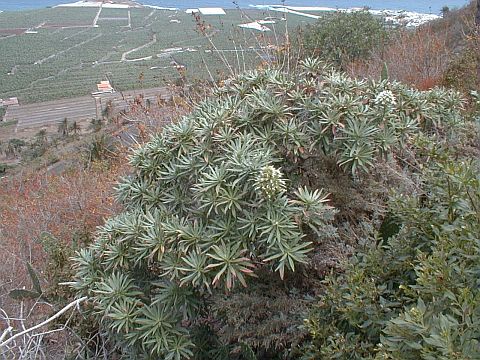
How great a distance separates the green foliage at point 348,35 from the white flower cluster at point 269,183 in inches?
377

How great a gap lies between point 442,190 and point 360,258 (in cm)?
63

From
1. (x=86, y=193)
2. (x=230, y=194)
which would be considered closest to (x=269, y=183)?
(x=230, y=194)

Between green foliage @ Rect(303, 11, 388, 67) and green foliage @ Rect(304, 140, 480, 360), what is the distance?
980 cm

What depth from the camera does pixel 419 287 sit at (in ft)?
6.33

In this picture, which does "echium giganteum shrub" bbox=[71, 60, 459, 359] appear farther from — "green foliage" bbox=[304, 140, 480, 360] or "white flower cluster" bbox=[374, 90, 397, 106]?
"green foliage" bbox=[304, 140, 480, 360]

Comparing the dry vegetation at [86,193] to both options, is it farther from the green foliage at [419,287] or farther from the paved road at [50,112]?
the paved road at [50,112]

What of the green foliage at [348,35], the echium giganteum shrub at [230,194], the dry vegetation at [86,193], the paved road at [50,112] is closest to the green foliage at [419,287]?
the echium giganteum shrub at [230,194]

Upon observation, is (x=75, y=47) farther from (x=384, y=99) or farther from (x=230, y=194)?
(x=230, y=194)

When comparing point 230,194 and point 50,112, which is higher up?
point 230,194

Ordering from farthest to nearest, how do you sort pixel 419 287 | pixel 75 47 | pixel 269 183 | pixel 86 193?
pixel 75 47, pixel 86 193, pixel 269 183, pixel 419 287

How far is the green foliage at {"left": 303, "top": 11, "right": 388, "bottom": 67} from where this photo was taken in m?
12.1

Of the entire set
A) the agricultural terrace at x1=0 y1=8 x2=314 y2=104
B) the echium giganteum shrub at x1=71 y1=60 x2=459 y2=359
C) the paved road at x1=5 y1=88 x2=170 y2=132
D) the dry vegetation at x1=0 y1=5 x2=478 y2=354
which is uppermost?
the echium giganteum shrub at x1=71 y1=60 x2=459 y2=359

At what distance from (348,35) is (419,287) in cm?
1152

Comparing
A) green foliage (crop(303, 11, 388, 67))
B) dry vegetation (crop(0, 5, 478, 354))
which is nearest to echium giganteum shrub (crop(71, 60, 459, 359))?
dry vegetation (crop(0, 5, 478, 354))
